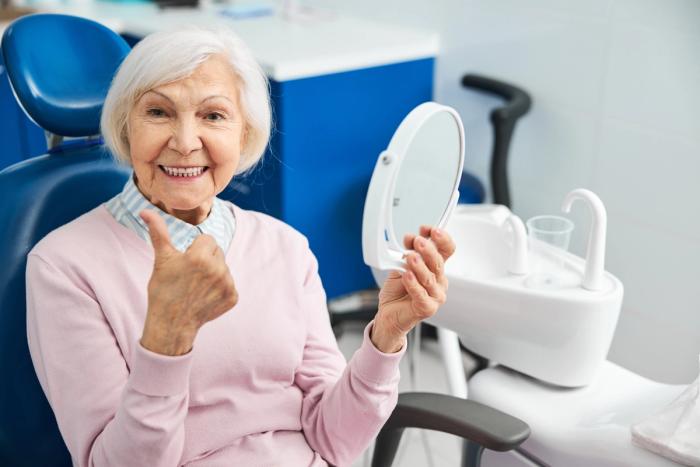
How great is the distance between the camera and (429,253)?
3.63 ft

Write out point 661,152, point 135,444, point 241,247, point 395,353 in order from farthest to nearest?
point 661,152 < point 241,247 < point 395,353 < point 135,444

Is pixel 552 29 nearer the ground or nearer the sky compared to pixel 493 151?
nearer the sky

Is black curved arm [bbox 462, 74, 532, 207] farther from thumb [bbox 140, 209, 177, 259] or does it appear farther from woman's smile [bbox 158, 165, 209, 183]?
thumb [bbox 140, 209, 177, 259]

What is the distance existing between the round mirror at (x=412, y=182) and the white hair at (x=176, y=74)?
0.79ft

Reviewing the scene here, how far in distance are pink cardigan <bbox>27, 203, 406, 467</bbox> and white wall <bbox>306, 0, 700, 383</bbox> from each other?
3.23ft

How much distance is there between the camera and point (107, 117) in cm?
128

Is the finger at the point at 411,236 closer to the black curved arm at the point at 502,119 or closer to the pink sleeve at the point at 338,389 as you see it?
the pink sleeve at the point at 338,389

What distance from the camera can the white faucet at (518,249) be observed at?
154 cm

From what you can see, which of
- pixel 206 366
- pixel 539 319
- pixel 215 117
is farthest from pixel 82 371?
pixel 539 319

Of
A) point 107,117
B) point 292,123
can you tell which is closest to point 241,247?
point 107,117

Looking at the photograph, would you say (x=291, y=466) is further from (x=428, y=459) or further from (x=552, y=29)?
(x=552, y=29)

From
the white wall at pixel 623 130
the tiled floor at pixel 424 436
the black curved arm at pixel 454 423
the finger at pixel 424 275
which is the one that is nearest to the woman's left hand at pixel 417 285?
→ the finger at pixel 424 275

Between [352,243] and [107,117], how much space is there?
127cm

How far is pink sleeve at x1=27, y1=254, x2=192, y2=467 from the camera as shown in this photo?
3.62 ft
